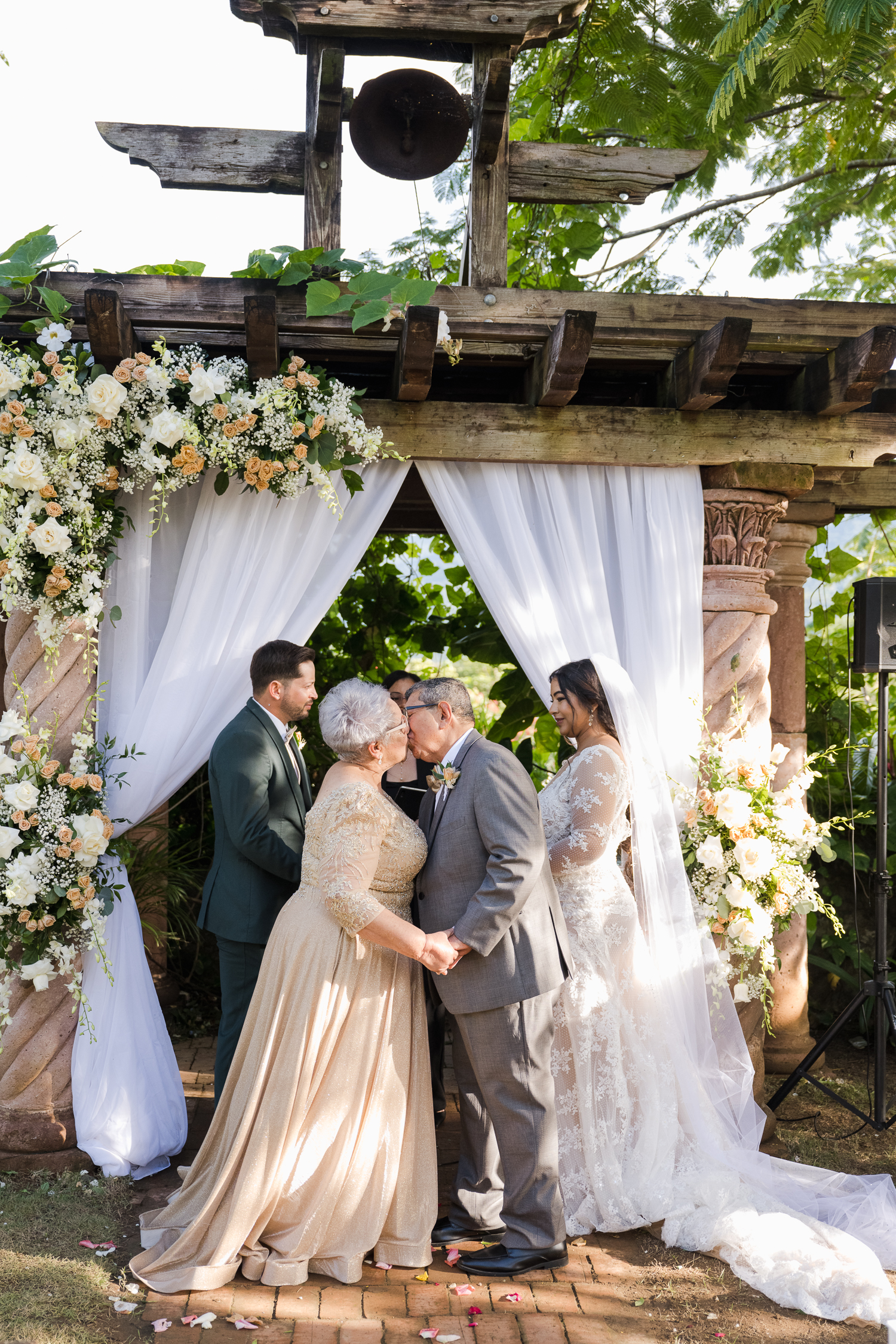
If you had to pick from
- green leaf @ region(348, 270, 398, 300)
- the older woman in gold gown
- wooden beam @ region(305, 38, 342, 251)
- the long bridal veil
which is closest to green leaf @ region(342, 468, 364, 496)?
green leaf @ region(348, 270, 398, 300)

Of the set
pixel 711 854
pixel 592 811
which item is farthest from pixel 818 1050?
pixel 592 811

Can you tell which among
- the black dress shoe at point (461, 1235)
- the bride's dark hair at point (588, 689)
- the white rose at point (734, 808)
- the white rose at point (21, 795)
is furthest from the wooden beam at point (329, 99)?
the black dress shoe at point (461, 1235)

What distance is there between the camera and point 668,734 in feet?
14.0

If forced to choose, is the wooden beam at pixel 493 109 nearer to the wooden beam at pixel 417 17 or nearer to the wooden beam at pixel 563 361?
Result: the wooden beam at pixel 417 17

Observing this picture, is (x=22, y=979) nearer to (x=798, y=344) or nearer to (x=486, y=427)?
(x=486, y=427)

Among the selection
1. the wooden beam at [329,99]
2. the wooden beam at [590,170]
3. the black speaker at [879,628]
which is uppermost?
the wooden beam at [329,99]

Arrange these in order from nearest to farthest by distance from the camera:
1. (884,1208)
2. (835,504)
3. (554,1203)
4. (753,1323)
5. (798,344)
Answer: (753,1323), (554,1203), (884,1208), (798,344), (835,504)

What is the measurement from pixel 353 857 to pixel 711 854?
1597 millimetres

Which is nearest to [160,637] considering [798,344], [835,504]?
[798,344]

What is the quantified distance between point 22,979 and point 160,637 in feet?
4.61

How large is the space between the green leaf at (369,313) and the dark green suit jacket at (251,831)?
1415mm

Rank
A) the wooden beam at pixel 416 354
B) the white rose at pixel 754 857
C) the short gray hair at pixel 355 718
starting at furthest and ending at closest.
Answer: the white rose at pixel 754 857 < the wooden beam at pixel 416 354 < the short gray hair at pixel 355 718

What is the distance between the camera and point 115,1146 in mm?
3850

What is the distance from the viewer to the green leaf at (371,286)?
12.4 feet
